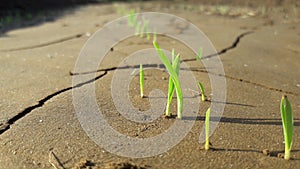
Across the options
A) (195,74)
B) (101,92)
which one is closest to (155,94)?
(101,92)

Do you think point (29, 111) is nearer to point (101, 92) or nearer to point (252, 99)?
point (101, 92)

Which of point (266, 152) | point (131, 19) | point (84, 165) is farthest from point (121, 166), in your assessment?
point (131, 19)

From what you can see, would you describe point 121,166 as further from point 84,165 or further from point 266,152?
point 266,152

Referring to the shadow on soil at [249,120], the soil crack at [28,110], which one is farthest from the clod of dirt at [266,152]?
the soil crack at [28,110]

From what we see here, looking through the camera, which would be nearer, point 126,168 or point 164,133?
point 126,168

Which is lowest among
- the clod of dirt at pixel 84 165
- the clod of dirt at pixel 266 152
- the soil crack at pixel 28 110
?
the soil crack at pixel 28 110

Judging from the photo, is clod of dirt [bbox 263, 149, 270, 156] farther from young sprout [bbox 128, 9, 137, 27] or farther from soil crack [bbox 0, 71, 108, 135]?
young sprout [bbox 128, 9, 137, 27]

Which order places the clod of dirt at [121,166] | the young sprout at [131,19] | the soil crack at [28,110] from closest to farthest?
the clod of dirt at [121,166] → the soil crack at [28,110] → the young sprout at [131,19]

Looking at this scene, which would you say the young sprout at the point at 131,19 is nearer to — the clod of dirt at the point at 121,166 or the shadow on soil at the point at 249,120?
the shadow on soil at the point at 249,120
